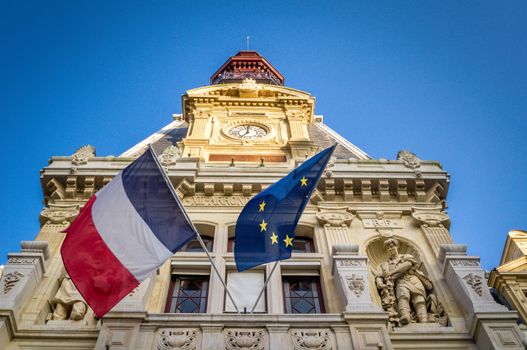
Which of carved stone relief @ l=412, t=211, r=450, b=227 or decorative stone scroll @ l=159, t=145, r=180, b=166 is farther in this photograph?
decorative stone scroll @ l=159, t=145, r=180, b=166

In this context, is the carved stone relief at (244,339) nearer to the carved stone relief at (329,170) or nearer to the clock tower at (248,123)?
the carved stone relief at (329,170)

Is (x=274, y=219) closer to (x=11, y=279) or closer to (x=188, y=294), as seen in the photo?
(x=188, y=294)

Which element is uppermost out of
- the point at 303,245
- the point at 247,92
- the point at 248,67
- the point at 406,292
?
the point at 248,67

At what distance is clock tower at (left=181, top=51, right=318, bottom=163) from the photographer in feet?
80.4

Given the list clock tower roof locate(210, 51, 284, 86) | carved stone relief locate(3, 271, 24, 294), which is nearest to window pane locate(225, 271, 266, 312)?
carved stone relief locate(3, 271, 24, 294)

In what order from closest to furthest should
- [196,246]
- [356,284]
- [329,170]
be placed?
[356,284]
[196,246]
[329,170]

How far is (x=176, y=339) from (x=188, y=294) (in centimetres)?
323

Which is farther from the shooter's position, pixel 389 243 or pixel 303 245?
pixel 303 245

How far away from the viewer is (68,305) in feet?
49.0

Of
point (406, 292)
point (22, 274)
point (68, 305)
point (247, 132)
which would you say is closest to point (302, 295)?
point (406, 292)

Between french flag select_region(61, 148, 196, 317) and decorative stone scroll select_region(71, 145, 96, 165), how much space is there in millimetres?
6294

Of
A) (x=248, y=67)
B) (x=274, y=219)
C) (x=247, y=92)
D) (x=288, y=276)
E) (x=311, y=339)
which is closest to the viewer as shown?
(x=311, y=339)

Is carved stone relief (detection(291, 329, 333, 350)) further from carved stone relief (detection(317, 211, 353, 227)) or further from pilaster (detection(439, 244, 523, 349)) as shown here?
carved stone relief (detection(317, 211, 353, 227))

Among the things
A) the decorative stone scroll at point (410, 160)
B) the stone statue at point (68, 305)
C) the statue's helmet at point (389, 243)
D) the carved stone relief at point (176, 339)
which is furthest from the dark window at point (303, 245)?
the stone statue at point (68, 305)
